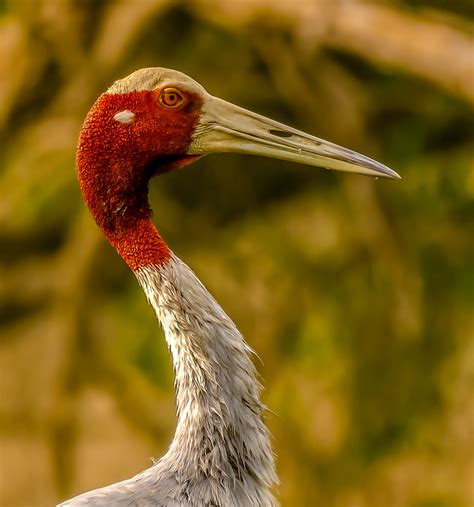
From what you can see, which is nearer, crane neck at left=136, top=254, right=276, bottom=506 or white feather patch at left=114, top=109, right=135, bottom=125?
crane neck at left=136, top=254, right=276, bottom=506

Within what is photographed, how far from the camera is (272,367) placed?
8.94 m

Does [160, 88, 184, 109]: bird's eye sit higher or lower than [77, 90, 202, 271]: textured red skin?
higher

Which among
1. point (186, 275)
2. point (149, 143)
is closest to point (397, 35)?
point (149, 143)

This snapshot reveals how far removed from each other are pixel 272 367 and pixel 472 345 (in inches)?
56.7

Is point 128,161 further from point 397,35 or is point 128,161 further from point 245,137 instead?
point 397,35

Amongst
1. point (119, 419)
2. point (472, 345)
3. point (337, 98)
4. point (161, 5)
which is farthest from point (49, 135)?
point (472, 345)

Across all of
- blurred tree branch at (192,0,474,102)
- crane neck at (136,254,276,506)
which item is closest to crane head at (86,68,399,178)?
crane neck at (136,254,276,506)

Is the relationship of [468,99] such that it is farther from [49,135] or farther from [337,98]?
[49,135]

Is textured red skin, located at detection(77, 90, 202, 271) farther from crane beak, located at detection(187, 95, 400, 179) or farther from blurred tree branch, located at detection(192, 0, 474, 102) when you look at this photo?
blurred tree branch, located at detection(192, 0, 474, 102)

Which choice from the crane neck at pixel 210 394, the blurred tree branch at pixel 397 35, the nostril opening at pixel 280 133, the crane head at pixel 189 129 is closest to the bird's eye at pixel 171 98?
the crane head at pixel 189 129

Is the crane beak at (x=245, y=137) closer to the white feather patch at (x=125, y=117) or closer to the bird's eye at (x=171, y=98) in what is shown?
the bird's eye at (x=171, y=98)

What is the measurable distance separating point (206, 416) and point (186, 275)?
373mm

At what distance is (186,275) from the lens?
134 inches

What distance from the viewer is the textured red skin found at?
11.2 feet
